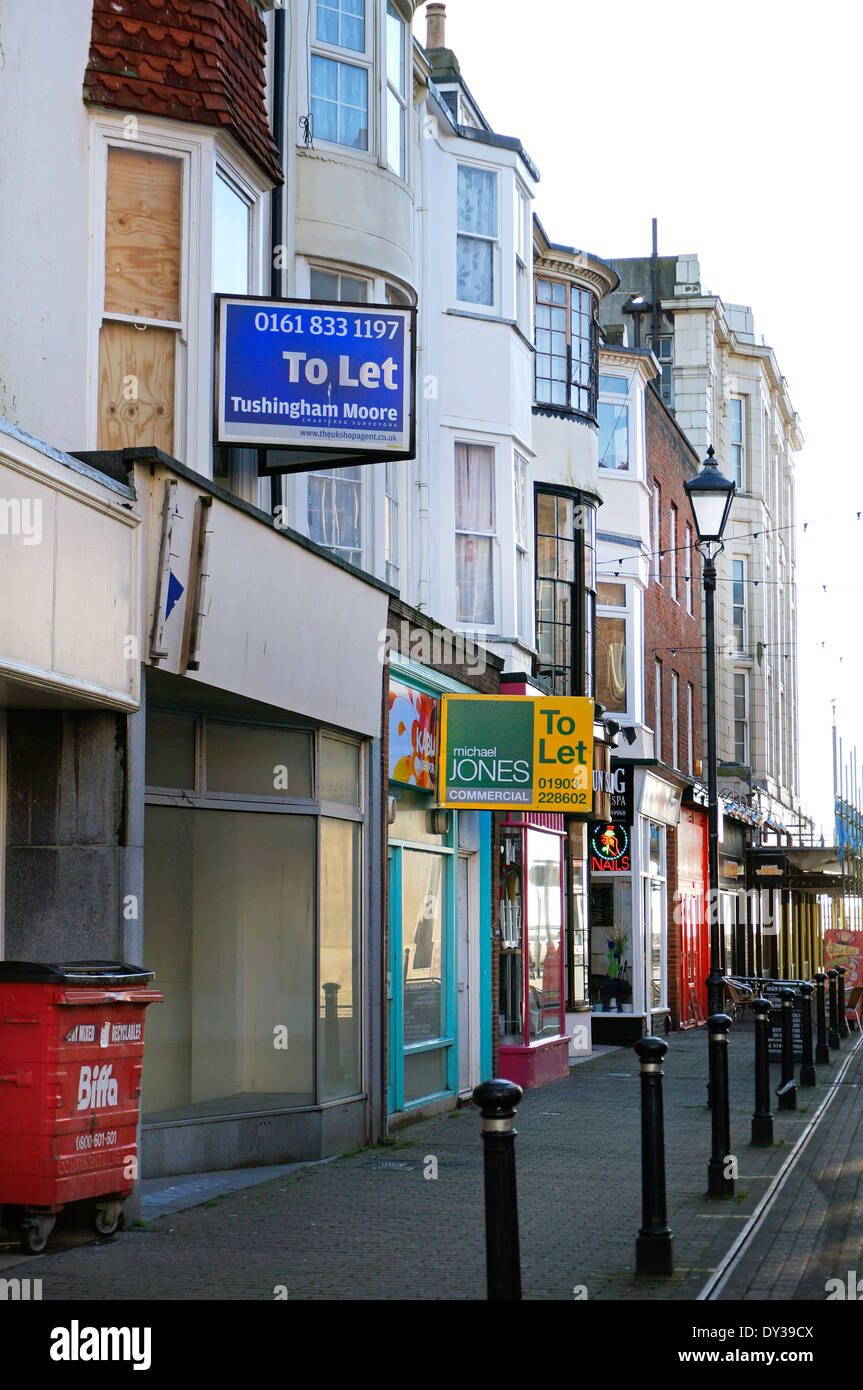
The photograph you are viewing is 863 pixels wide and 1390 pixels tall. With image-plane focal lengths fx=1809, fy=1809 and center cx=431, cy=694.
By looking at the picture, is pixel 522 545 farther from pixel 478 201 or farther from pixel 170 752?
pixel 170 752

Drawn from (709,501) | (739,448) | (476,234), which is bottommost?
(709,501)

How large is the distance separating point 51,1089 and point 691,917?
2716 centimetres

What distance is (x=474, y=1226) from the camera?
10523 mm

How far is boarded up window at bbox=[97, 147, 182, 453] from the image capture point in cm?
1223

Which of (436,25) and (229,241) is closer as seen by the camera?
(229,241)

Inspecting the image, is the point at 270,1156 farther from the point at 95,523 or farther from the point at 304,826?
the point at 95,523

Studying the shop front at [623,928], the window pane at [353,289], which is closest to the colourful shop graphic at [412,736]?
the window pane at [353,289]

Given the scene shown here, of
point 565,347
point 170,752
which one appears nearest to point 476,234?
point 565,347

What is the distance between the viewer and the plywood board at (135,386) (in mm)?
12188

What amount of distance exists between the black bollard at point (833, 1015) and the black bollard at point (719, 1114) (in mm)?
14767

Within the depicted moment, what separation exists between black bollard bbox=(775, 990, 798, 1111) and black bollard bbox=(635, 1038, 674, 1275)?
869 cm

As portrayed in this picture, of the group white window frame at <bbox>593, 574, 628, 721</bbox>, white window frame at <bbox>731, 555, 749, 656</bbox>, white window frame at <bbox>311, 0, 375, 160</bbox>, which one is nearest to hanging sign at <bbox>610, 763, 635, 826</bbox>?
white window frame at <bbox>593, 574, 628, 721</bbox>

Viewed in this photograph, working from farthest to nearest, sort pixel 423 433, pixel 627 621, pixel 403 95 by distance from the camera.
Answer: pixel 627 621, pixel 423 433, pixel 403 95

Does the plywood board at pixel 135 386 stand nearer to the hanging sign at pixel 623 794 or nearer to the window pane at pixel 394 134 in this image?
the window pane at pixel 394 134
